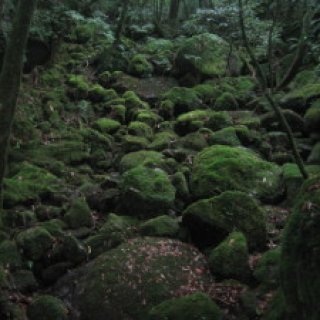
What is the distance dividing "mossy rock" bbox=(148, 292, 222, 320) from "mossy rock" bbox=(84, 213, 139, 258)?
6.37ft

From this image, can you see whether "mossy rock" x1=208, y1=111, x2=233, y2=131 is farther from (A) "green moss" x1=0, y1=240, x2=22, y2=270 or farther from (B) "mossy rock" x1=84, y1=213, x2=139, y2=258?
(A) "green moss" x1=0, y1=240, x2=22, y2=270

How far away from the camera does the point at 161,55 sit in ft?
64.0

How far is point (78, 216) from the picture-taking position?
984cm

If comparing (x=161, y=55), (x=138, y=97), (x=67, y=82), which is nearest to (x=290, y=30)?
(x=161, y=55)

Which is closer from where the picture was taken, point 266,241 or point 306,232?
point 306,232

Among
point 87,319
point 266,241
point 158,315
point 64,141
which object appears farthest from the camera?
point 64,141

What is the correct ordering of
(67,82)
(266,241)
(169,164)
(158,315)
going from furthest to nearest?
(67,82)
(169,164)
(266,241)
(158,315)

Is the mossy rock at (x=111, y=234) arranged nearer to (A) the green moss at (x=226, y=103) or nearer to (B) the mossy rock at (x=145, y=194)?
(B) the mossy rock at (x=145, y=194)

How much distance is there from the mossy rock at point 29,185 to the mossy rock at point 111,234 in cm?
163

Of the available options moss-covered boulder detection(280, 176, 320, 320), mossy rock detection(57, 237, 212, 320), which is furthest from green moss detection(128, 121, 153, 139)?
moss-covered boulder detection(280, 176, 320, 320)

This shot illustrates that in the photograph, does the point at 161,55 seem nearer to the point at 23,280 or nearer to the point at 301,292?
the point at 23,280

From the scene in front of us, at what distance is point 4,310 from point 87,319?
3.99 ft

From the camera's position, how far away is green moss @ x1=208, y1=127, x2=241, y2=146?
13172 millimetres

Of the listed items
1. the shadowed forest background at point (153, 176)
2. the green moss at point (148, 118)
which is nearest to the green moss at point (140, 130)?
the shadowed forest background at point (153, 176)
